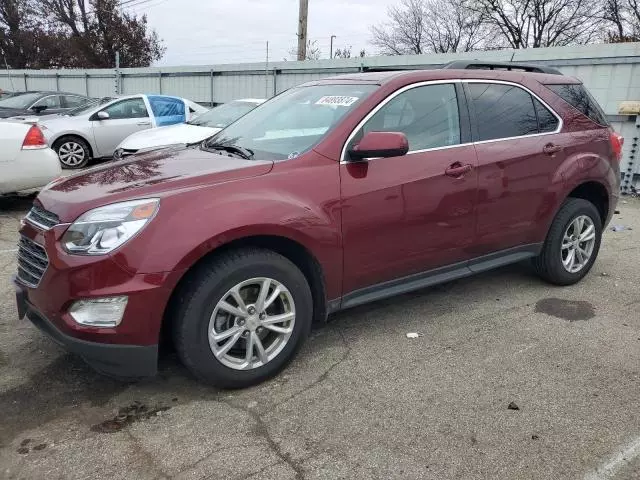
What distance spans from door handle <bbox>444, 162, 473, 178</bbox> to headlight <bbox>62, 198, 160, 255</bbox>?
6.30 feet

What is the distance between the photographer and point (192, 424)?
9.05 ft

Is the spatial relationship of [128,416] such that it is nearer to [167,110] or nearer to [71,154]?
[71,154]

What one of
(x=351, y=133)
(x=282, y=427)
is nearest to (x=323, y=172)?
(x=351, y=133)

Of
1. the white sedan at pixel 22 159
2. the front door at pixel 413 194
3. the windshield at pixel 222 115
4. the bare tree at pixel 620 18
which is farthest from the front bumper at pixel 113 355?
the bare tree at pixel 620 18

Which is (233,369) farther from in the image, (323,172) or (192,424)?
(323,172)

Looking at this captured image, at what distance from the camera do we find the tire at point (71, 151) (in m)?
10.7

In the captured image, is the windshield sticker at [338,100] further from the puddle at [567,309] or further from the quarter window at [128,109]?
the quarter window at [128,109]

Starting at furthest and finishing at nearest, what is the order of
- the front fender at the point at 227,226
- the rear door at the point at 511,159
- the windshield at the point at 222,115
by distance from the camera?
the windshield at the point at 222,115
the rear door at the point at 511,159
the front fender at the point at 227,226

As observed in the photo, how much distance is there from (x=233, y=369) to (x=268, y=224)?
0.81 metres

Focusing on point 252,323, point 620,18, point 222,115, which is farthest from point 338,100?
point 620,18

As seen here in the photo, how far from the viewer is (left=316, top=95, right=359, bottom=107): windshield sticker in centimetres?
354

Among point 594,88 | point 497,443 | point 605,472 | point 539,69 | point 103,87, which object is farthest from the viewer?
point 103,87

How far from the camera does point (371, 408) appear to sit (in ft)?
9.51

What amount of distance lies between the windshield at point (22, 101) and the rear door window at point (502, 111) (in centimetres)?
1332
